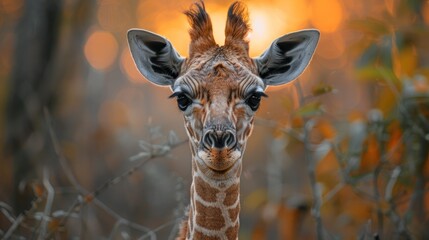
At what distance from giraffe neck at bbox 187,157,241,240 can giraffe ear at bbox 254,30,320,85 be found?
1.25 m

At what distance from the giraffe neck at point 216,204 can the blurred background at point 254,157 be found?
154 cm

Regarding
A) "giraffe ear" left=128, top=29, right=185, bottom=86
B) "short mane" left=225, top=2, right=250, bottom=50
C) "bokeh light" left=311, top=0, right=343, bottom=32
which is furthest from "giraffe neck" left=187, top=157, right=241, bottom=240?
"bokeh light" left=311, top=0, right=343, bottom=32

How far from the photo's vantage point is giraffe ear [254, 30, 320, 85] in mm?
6914

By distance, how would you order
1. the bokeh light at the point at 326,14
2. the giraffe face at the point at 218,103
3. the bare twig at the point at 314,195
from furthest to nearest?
the bokeh light at the point at 326,14, the bare twig at the point at 314,195, the giraffe face at the point at 218,103

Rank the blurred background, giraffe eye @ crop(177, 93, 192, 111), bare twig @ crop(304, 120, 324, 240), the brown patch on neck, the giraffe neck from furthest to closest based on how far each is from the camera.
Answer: the blurred background
bare twig @ crop(304, 120, 324, 240)
the brown patch on neck
giraffe eye @ crop(177, 93, 192, 111)
the giraffe neck

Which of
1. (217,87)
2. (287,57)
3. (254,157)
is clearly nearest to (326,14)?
(254,157)

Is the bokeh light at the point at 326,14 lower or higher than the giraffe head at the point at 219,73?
lower

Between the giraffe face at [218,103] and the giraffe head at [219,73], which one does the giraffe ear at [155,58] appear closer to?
the giraffe head at [219,73]

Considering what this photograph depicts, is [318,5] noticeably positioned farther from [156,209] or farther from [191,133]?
[191,133]

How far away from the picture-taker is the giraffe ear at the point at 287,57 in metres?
6.91

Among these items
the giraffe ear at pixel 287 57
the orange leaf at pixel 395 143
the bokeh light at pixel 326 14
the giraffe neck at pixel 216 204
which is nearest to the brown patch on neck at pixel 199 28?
the giraffe ear at pixel 287 57

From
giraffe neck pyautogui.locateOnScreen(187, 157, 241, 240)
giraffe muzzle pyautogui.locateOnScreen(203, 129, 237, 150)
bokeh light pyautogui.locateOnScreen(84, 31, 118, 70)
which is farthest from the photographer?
bokeh light pyautogui.locateOnScreen(84, 31, 118, 70)

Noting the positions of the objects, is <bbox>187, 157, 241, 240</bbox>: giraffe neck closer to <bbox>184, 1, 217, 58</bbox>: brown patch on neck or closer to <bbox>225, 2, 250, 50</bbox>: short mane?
<bbox>184, 1, 217, 58</bbox>: brown patch on neck

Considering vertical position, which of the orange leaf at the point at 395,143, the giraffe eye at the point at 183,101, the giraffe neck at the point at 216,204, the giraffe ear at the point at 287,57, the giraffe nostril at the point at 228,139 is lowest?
the orange leaf at the point at 395,143
